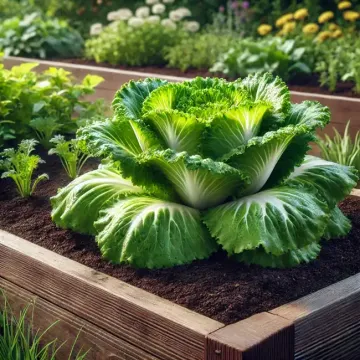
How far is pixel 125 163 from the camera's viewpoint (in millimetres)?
2424

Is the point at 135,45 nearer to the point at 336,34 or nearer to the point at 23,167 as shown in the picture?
the point at 336,34

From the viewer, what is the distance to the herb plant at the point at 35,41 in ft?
24.7

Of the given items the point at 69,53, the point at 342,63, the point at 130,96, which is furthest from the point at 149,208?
the point at 69,53

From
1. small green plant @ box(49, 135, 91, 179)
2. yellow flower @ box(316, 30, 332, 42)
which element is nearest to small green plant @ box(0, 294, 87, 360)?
small green plant @ box(49, 135, 91, 179)

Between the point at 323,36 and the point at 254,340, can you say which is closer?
the point at 254,340

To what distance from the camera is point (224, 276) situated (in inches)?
89.7

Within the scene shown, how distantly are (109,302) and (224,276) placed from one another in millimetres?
370

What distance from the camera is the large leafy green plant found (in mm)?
2285

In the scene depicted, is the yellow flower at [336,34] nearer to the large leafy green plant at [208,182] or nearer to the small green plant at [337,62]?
the small green plant at [337,62]

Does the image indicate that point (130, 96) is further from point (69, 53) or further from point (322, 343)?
point (69, 53)

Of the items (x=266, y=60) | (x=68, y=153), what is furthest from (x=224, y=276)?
(x=266, y=60)

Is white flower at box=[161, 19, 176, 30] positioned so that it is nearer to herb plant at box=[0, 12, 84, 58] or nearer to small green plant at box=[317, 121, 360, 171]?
herb plant at box=[0, 12, 84, 58]

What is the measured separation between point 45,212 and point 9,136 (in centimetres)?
70

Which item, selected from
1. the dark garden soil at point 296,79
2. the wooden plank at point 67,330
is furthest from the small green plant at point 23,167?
the dark garden soil at point 296,79
